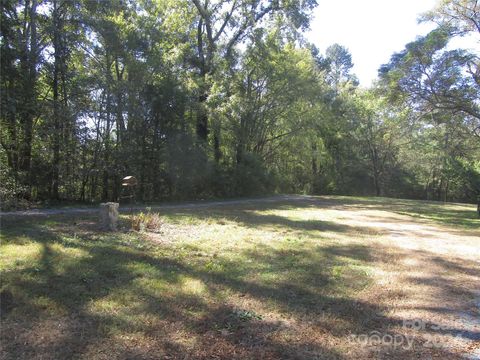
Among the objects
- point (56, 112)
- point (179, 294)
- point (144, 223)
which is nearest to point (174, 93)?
point (56, 112)

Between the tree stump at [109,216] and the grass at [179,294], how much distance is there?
0.67 feet

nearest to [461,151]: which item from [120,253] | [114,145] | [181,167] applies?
[181,167]

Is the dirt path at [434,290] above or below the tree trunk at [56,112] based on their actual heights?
below

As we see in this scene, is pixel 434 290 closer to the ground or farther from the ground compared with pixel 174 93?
closer to the ground

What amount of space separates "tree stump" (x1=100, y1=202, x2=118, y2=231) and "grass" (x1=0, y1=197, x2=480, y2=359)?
206mm

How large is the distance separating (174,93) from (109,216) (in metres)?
9.80

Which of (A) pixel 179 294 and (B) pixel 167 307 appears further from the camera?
(A) pixel 179 294

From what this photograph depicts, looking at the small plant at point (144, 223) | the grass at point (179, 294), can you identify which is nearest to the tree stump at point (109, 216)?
the grass at point (179, 294)

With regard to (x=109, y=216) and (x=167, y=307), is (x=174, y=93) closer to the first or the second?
(x=109, y=216)

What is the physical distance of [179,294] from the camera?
181 inches

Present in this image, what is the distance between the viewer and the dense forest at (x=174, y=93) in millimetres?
13164

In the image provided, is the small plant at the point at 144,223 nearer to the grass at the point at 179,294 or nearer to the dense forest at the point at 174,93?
the grass at the point at 179,294

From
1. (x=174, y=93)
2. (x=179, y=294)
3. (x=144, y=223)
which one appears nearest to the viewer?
(x=179, y=294)

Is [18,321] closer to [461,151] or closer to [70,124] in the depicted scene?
[70,124]
